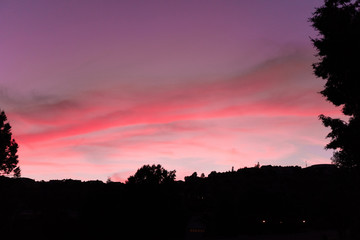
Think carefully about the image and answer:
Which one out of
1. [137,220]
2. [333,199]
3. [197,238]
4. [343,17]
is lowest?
[197,238]

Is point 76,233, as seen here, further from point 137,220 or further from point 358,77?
point 358,77

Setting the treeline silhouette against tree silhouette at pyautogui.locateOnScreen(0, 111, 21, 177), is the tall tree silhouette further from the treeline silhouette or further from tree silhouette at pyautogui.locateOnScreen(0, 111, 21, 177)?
tree silhouette at pyautogui.locateOnScreen(0, 111, 21, 177)

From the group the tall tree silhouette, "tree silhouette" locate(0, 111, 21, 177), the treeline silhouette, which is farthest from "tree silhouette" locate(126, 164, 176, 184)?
the tall tree silhouette

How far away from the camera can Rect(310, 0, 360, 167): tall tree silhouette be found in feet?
70.5

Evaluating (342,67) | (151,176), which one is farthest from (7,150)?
(342,67)

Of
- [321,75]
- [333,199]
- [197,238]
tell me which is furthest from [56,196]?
[321,75]

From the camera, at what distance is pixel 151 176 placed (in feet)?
178

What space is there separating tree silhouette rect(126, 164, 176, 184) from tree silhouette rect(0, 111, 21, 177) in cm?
1586

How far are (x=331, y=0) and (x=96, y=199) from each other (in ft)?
128

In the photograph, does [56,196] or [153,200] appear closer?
[153,200]

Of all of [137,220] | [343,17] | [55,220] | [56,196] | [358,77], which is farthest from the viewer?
[56,196]

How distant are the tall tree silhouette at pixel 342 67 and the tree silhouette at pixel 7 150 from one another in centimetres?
3821

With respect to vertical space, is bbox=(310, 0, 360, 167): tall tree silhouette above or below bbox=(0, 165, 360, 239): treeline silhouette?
above

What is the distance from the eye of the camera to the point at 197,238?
236 feet
